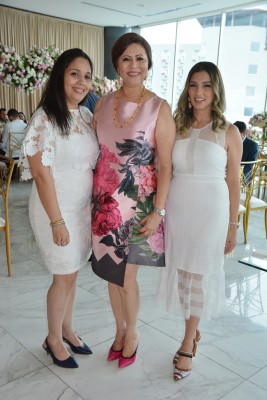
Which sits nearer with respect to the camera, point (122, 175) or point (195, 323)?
point (122, 175)

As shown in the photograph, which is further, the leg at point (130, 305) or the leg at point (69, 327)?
the leg at point (69, 327)

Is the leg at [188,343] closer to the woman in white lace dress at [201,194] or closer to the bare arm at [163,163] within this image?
the woman in white lace dress at [201,194]

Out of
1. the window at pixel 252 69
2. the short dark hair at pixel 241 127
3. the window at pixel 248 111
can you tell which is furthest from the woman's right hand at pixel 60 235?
the window at pixel 248 111

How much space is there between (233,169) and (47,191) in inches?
34.6

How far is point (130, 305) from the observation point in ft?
6.31

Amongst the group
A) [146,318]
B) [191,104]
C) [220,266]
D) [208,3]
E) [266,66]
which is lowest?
[146,318]

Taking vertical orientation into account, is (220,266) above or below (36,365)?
above

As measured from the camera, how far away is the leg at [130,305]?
6.09ft

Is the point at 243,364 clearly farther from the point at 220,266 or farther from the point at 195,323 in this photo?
the point at 220,266

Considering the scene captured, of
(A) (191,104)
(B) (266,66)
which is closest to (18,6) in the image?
(B) (266,66)

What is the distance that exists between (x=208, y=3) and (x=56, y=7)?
346 cm

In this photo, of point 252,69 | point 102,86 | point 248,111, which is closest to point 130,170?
point 102,86

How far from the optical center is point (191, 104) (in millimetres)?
1903

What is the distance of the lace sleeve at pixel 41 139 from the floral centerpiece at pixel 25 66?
283 centimetres
